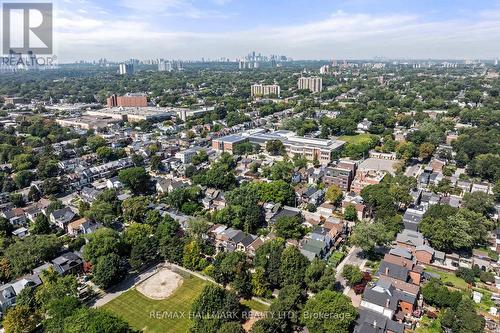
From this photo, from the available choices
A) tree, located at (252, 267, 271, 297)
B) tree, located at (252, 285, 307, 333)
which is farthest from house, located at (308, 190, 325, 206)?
tree, located at (252, 285, 307, 333)

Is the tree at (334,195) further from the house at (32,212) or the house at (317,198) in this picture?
the house at (32,212)

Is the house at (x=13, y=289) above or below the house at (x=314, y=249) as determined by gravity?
below

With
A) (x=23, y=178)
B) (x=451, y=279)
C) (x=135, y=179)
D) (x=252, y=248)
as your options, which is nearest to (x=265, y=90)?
(x=135, y=179)

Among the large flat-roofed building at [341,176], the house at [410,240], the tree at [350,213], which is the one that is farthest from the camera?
the large flat-roofed building at [341,176]

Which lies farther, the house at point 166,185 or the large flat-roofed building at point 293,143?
the large flat-roofed building at point 293,143

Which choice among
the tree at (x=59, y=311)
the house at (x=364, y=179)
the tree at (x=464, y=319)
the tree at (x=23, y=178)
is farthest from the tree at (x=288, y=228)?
the tree at (x=23, y=178)

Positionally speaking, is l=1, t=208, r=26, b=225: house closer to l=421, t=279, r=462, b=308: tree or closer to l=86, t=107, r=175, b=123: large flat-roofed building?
l=421, t=279, r=462, b=308: tree

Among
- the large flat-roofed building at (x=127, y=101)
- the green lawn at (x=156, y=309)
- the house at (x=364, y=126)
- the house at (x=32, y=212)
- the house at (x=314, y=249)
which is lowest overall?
the green lawn at (x=156, y=309)
